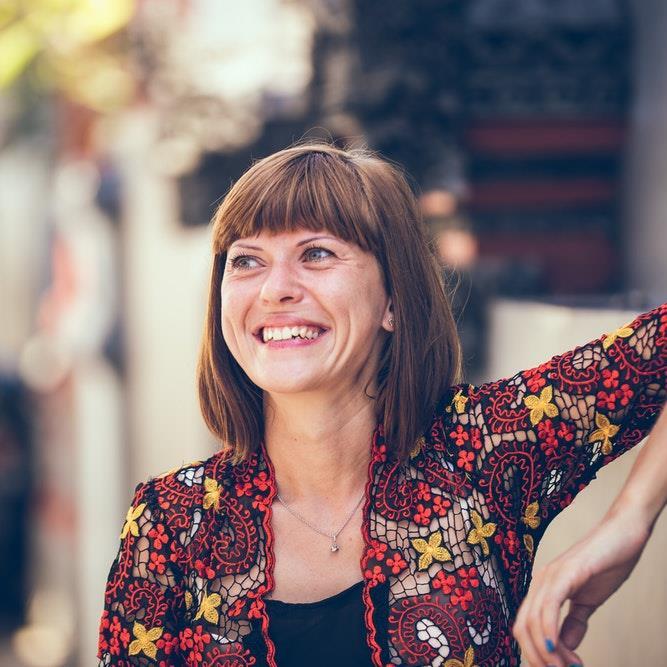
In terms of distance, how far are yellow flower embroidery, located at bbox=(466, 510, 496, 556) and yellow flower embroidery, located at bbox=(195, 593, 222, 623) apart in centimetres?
50

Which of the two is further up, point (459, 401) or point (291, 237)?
point (291, 237)

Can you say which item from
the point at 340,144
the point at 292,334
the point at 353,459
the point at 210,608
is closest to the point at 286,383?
the point at 292,334

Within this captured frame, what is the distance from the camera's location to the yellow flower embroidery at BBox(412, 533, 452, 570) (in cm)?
216

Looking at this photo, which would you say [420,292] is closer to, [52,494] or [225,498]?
[225,498]

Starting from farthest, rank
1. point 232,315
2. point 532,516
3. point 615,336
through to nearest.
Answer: point 232,315
point 532,516
point 615,336

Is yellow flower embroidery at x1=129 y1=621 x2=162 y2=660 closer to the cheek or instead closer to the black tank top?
the black tank top

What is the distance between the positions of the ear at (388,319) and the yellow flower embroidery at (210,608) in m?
0.64

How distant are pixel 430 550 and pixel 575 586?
1.19 feet

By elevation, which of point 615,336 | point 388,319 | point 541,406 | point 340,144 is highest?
point 340,144

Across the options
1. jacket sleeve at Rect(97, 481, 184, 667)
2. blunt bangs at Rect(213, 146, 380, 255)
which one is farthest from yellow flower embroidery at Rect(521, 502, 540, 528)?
jacket sleeve at Rect(97, 481, 184, 667)

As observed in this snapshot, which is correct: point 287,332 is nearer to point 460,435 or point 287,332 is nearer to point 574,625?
point 460,435

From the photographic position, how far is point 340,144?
4.33 m

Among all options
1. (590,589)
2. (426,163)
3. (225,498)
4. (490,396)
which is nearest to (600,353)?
(490,396)

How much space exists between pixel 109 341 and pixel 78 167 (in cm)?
193
